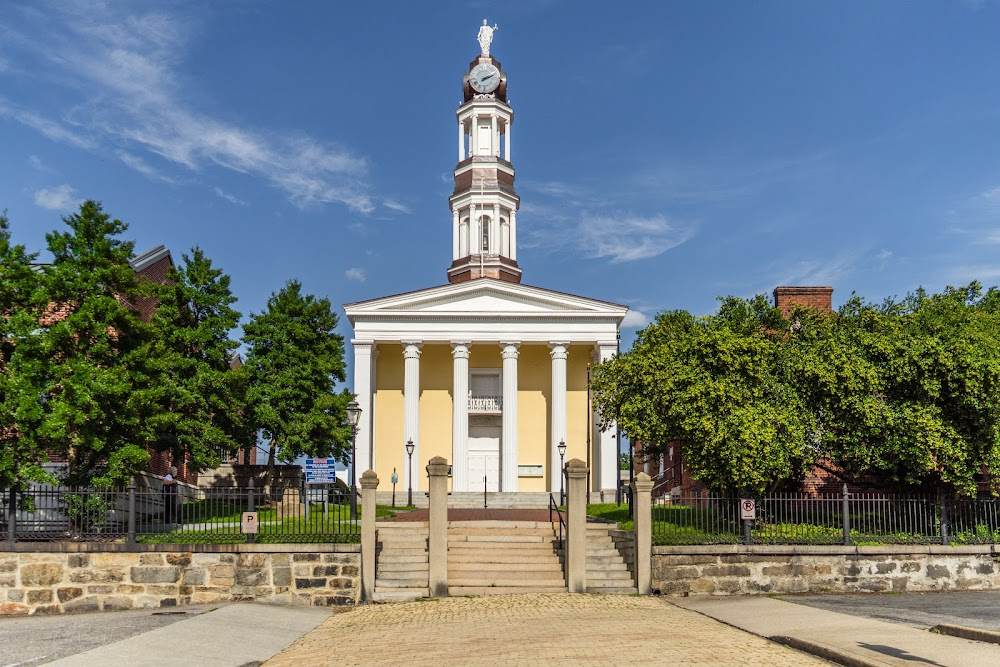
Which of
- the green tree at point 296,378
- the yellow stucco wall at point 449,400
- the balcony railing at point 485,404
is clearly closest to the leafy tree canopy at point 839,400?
the green tree at point 296,378

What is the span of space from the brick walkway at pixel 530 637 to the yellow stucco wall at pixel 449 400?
3195cm

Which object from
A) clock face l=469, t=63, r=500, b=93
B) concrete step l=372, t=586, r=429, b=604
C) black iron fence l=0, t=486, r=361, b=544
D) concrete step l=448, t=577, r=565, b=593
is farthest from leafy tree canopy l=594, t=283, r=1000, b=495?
clock face l=469, t=63, r=500, b=93

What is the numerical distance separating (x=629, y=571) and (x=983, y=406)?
9149 mm

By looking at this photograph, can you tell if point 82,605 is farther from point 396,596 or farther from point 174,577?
point 396,596

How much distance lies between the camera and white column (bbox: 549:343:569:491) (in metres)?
47.6

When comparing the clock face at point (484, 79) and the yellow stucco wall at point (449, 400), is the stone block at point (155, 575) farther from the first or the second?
the clock face at point (484, 79)

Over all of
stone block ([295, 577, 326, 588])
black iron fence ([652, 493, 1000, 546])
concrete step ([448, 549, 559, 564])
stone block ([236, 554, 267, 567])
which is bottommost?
stone block ([295, 577, 326, 588])

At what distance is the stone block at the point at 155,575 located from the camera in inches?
755

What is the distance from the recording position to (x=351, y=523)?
69.0 ft

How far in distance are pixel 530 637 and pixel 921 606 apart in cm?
815

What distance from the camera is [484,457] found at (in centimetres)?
5041

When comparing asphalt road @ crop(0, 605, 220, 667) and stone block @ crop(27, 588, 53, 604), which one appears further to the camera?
stone block @ crop(27, 588, 53, 604)

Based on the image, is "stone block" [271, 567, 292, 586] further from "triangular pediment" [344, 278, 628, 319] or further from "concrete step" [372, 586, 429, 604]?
"triangular pediment" [344, 278, 628, 319]

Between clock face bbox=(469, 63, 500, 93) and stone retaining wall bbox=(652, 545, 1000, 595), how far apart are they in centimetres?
4274
